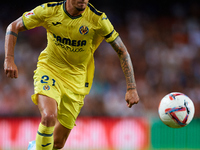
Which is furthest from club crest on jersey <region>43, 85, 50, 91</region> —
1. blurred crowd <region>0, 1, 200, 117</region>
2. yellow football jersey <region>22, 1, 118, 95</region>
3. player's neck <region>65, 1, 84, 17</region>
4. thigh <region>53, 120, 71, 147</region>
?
blurred crowd <region>0, 1, 200, 117</region>

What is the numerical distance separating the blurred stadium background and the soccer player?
422cm

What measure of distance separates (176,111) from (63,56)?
1.74 metres

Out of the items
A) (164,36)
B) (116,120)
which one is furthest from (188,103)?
(164,36)

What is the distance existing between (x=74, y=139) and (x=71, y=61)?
4.74 m

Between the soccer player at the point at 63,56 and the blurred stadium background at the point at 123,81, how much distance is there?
422cm

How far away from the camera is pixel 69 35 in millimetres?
4637

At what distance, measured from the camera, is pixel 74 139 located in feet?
30.5

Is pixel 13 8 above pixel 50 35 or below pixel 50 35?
above

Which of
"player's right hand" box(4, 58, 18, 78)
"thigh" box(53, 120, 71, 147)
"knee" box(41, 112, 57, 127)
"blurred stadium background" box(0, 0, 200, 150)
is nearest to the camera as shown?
"knee" box(41, 112, 57, 127)

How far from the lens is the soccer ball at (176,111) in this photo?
4.83m

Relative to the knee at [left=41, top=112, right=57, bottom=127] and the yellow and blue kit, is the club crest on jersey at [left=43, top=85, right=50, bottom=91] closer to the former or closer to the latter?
the yellow and blue kit

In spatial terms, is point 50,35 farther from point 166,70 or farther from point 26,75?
point 166,70

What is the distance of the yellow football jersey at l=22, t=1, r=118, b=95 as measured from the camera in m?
4.54

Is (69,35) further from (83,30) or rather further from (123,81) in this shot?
(123,81)
